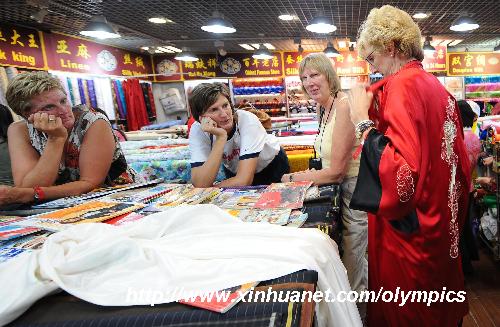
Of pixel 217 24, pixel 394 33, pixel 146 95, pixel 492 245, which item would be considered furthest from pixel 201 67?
pixel 394 33

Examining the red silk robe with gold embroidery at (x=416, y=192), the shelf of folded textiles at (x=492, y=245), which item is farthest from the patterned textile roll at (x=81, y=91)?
the shelf of folded textiles at (x=492, y=245)

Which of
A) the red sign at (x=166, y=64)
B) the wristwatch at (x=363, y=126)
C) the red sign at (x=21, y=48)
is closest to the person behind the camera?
the wristwatch at (x=363, y=126)

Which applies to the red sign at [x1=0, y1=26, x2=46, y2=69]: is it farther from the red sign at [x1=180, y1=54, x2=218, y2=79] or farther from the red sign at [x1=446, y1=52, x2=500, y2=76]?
the red sign at [x1=446, y1=52, x2=500, y2=76]

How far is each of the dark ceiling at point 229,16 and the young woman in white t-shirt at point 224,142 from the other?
3514 millimetres

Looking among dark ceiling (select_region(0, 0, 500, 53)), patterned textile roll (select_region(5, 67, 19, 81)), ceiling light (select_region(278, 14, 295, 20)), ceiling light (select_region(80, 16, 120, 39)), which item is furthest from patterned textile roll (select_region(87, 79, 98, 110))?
ceiling light (select_region(278, 14, 295, 20))

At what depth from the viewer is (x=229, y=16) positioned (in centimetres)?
718

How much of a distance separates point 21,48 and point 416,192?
751cm

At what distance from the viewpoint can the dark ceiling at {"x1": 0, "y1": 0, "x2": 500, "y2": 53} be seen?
20.1 ft

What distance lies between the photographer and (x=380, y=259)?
1.76m

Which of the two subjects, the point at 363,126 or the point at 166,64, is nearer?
the point at 363,126

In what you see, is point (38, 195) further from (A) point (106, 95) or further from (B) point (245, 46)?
(B) point (245, 46)

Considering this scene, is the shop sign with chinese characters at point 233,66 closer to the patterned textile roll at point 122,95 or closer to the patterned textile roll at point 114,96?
the patterned textile roll at point 122,95

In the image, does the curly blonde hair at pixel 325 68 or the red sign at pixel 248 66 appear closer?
the curly blonde hair at pixel 325 68

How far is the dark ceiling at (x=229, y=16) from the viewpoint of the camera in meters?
6.14
